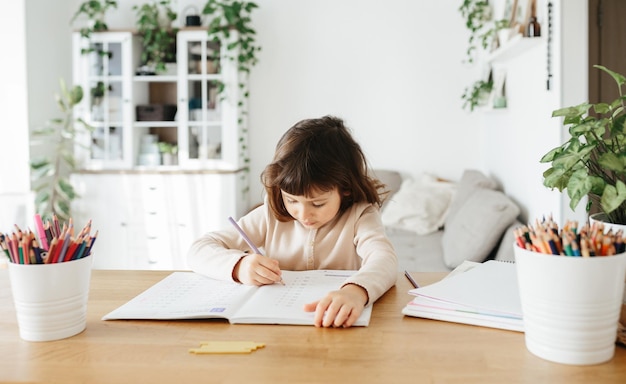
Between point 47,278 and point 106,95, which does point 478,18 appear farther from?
point 47,278

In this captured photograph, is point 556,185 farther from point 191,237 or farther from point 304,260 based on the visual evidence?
point 191,237

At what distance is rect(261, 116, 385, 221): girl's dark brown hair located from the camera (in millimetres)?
1368

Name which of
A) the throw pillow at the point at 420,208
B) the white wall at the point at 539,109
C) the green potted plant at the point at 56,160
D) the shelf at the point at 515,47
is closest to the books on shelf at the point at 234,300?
the white wall at the point at 539,109

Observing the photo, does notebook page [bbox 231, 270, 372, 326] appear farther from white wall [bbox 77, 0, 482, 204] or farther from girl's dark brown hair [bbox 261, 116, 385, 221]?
white wall [bbox 77, 0, 482, 204]

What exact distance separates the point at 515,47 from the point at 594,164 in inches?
81.6

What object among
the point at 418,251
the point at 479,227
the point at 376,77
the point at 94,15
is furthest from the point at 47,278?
the point at 94,15

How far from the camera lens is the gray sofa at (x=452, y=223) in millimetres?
2877

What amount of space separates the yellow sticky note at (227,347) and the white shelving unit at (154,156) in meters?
3.43

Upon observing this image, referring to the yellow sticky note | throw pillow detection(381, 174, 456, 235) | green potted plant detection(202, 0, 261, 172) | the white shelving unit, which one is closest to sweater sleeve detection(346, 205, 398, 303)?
the yellow sticky note

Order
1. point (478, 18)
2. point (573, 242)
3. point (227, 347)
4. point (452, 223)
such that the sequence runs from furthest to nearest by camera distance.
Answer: point (478, 18), point (452, 223), point (227, 347), point (573, 242)

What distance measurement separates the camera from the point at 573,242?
0.79 meters

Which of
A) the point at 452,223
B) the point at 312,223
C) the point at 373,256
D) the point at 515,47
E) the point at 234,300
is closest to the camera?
the point at 234,300

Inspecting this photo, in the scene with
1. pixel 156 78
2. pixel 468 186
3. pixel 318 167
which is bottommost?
pixel 468 186

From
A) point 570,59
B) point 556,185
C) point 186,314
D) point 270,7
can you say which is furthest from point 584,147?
point 270,7
